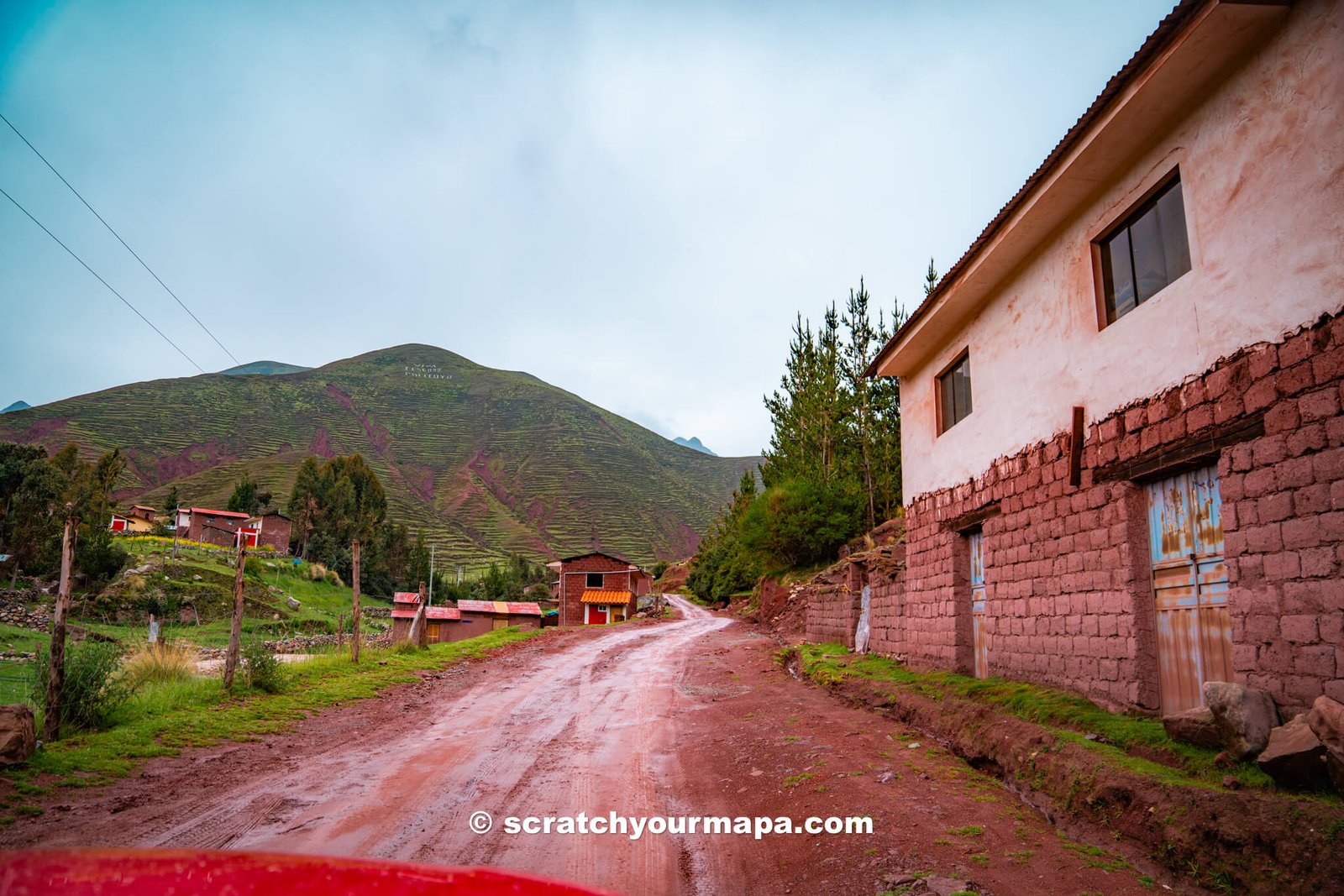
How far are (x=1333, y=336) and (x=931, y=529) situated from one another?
7758mm

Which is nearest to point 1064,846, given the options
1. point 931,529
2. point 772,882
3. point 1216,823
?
point 1216,823

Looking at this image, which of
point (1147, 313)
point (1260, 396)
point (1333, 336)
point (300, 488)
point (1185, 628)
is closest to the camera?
point (1333, 336)

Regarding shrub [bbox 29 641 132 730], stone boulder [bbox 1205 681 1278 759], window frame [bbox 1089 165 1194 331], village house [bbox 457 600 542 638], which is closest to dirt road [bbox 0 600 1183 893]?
stone boulder [bbox 1205 681 1278 759]

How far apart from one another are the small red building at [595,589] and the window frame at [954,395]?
129 feet

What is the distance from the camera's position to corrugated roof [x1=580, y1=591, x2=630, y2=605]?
50.2m

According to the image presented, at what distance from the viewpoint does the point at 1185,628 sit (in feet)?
22.5

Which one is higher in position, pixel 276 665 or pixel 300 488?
pixel 300 488

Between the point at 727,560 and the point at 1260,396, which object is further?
the point at 727,560

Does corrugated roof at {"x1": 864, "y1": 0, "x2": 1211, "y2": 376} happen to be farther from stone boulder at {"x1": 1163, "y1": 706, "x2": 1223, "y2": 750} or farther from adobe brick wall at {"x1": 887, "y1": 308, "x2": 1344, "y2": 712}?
stone boulder at {"x1": 1163, "y1": 706, "x2": 1223, "y2": 750}

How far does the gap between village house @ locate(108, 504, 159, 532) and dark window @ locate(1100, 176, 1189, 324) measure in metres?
72.2

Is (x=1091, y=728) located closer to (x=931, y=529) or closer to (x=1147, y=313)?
(x=1147, y=313)

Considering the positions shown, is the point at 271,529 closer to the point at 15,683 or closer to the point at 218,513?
the point at 218,513

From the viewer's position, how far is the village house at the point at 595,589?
5047 cm

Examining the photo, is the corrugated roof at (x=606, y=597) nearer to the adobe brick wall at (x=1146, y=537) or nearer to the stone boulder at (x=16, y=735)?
the adobe brick wall at (x=1146, y=537)
